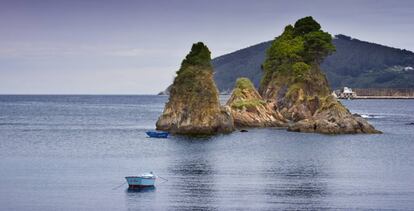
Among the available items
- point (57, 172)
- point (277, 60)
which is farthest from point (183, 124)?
point (277, 60)

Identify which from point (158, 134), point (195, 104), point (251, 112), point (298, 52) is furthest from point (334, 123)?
point (298, 52)

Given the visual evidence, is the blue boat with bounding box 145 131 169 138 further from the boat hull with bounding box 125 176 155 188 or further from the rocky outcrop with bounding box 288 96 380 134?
the boat hull with bounding box 125 176 155 188

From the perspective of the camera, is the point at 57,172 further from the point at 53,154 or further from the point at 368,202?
the point at 368,202

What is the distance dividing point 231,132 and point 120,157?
4122 cm

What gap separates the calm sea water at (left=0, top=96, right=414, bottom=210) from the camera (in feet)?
220

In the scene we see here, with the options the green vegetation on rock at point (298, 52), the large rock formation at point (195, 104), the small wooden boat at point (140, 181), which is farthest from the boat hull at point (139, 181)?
the green vegetation on rock at point (298, 52)

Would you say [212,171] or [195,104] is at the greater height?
[195,104]

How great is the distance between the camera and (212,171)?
86.6 metres

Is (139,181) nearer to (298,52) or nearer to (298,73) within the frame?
(298,73)

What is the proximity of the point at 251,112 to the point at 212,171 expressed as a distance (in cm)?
7192

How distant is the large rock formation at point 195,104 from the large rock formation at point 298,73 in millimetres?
27741

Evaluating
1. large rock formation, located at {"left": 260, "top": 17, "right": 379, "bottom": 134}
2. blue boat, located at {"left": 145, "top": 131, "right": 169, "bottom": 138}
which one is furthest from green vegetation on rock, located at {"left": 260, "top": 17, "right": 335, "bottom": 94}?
blue boat, located at {"left": 145, "top": 131, "right": 169, "bottom": 138}

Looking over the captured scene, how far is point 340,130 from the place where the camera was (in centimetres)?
13562

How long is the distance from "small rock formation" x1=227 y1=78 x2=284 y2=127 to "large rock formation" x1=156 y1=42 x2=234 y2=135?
45.6 feet
